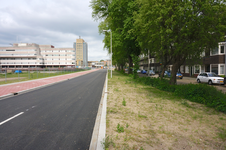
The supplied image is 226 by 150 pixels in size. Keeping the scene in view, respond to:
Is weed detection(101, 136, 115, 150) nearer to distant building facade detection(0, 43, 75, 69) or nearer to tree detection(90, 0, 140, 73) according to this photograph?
tree detection(90, 0, 140, 73)

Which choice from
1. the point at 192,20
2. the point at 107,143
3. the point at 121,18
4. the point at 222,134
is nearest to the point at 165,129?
A: the point at 222,134

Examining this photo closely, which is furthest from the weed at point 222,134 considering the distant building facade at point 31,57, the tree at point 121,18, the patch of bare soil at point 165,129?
the distant building facade at point 31,57

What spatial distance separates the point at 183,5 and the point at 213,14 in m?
1.92

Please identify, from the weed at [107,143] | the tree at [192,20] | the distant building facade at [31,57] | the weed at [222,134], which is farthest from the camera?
the distant building facade at [31,57]

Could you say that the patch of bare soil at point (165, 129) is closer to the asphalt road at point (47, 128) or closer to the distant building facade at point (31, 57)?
the asphalt road at point (47, 128)

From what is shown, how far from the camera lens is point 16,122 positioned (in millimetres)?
5117

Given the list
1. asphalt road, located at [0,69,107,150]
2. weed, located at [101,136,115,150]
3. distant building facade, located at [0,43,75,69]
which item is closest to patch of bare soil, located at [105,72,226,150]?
weed, located at [101,136,115,150]

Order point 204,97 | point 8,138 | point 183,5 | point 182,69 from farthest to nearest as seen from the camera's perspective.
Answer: point 182,69
point 183,5
point 204,97
point 8,138

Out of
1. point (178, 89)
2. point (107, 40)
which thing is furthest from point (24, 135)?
point (107, 40)

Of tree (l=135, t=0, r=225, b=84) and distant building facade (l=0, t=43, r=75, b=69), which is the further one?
distant building facade (l=0, t=43, r=75, b=69)

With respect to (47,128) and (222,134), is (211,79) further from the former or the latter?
(47,128)

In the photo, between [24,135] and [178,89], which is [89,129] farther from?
[178,89]

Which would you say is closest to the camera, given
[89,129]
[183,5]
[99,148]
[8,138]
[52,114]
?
[99,148]

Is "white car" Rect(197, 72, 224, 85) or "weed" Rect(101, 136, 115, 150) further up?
"white car" Rect(197, 72, 224, 85)
